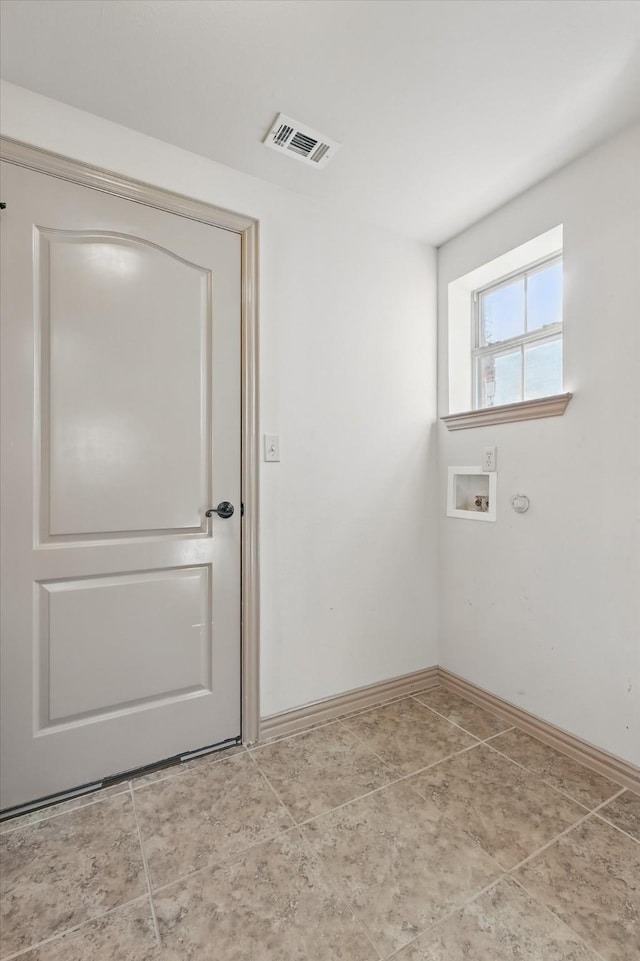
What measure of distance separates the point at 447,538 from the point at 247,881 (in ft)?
5.64

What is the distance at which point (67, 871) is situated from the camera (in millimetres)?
1254

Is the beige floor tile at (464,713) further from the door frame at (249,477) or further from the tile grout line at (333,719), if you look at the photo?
the door frame at (249,477)

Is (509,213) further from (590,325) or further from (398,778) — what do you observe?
(398,778)

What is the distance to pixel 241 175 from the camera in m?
1.88

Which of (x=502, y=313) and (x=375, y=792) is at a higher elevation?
(x=502, y=313)

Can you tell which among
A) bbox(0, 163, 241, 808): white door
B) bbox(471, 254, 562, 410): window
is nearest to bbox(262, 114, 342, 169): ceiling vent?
A: bbox(0, 163, 241, 808): white door

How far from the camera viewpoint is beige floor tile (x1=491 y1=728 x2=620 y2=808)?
62.4 inches

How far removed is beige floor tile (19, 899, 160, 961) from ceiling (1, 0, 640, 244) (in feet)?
8.00

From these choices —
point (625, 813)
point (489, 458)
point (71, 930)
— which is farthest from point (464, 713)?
point (71, 930)

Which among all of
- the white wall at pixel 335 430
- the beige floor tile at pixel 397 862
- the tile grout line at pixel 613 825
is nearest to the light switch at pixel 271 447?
the white wall at pixel 335 430

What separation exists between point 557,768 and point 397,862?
0.82 meters

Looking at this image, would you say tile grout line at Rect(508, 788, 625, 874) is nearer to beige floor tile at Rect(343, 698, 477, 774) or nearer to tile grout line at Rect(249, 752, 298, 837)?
beige floor tile at Rect(343, 698, 477, 774)

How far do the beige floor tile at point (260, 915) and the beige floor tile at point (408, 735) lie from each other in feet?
1.99

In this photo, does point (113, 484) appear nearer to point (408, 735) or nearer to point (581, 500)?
point (408, 735)
